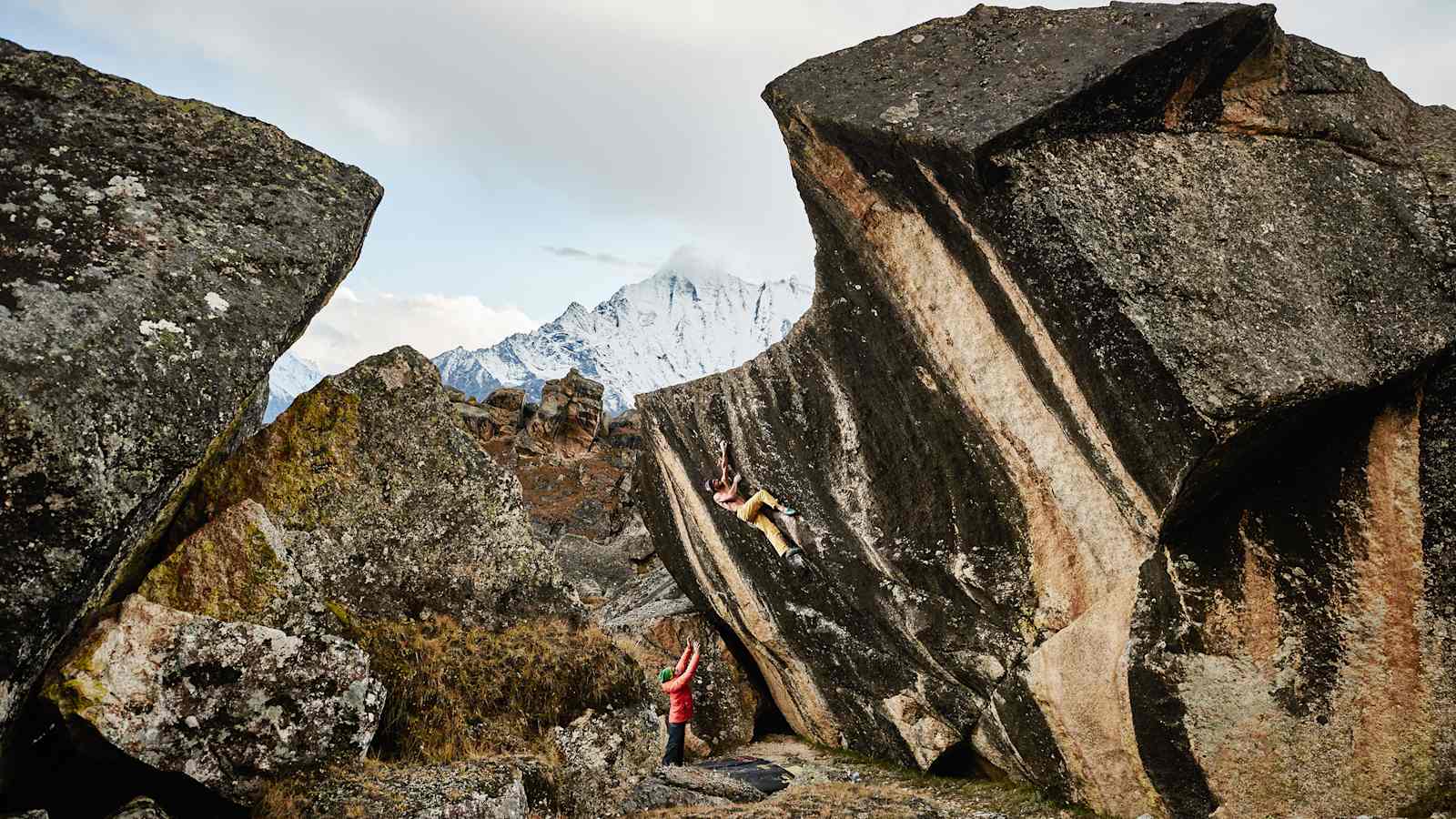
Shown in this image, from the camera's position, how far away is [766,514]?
18438 mm

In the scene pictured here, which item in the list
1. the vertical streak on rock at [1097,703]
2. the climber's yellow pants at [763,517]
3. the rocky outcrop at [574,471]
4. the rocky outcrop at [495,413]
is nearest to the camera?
the vertical streak on rock at [1097,703]

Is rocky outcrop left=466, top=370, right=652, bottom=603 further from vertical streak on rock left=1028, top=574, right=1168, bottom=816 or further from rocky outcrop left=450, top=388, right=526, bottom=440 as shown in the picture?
vertical streak on rock left=1028, top=574, right=1168, bottom=816

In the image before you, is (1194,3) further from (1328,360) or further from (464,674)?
(464,674)

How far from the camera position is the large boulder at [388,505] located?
1070cm

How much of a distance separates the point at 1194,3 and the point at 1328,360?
4.82m

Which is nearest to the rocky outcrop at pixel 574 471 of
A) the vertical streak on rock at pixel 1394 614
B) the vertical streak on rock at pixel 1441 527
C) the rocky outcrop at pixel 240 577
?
the rocky outcrop at pixel 240 577

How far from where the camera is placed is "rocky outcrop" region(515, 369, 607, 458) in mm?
71062

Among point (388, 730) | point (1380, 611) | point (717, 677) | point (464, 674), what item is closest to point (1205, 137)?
point (1380, 611)

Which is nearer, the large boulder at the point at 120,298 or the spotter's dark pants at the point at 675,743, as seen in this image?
the large boulder at the point at 120,298

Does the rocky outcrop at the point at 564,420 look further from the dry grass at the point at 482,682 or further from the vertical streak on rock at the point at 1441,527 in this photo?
the vertical streak on rock at the point at 1441,527

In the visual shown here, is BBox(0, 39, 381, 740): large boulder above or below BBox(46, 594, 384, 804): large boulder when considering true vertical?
above

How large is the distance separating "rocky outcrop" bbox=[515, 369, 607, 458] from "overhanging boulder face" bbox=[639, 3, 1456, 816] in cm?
5783

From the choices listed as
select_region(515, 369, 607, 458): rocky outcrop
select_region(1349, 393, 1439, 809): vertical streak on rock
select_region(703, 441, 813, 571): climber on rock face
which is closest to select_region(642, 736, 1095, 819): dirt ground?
select_region(703, 441, 813, 571): climber on rock face

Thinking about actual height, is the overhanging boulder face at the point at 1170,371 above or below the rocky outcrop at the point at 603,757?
above
